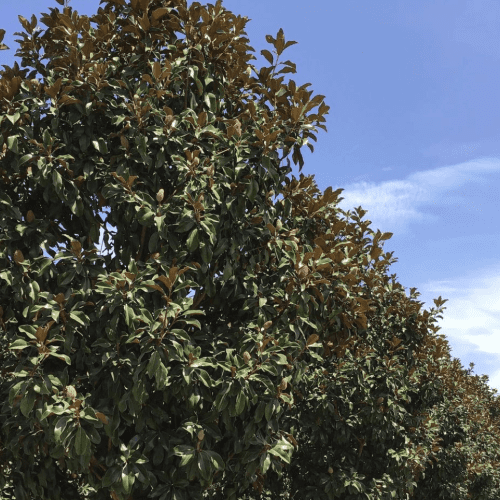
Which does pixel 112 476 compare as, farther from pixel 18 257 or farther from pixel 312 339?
pixel 312 339

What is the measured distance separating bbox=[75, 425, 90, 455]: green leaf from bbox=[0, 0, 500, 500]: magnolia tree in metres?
0.02

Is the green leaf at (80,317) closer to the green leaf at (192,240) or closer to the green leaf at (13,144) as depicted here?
the green leaf at (192,240)

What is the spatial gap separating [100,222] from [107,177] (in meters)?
0.73

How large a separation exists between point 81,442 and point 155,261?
2026 millimetres

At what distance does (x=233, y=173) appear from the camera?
685 centimetres

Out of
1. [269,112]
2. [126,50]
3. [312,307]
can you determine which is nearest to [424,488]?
[312,307]

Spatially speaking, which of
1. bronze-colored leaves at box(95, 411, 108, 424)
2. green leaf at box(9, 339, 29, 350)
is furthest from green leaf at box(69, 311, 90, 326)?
bronze-colored leaves at box(95, 411, 108, 424)

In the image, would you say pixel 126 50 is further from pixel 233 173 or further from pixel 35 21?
pixel 233 173

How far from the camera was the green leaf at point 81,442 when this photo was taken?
18.6ft

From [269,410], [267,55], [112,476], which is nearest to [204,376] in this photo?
[269,410]

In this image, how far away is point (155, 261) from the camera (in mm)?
6539

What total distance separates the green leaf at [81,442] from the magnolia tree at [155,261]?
24mm

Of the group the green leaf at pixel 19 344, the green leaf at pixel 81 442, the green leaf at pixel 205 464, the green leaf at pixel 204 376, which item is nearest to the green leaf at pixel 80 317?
→ the green leaf at pixel 19 344

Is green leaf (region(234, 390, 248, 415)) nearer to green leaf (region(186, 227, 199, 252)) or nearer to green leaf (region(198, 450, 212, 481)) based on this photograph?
green leaf (region(198, 450, 212, 481))
